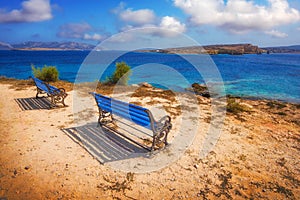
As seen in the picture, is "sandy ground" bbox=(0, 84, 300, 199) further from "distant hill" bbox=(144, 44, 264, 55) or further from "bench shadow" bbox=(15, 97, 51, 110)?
"distant hill" bbox=(144, 44, 264, 55)

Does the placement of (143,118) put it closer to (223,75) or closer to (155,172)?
(155,172)

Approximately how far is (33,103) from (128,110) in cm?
527

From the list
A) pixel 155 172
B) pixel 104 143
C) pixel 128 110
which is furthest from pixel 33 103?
pixel 155 172

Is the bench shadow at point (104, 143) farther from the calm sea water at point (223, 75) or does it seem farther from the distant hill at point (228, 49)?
the distant hill at point (228, 49)

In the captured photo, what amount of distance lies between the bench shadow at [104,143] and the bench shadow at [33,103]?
2.70 metres

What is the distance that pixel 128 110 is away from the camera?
14.3ft

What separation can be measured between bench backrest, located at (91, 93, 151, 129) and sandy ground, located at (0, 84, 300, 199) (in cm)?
105

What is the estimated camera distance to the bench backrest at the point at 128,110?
398cm

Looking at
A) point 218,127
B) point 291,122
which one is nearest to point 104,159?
point 218,127

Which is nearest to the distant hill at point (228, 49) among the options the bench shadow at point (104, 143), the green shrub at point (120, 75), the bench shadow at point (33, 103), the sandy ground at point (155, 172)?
the green shrub at point (120, 75)

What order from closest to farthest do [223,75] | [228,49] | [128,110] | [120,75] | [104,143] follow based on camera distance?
[128,110] → [104,143] → [120,75] → [223,75] → [228,49]

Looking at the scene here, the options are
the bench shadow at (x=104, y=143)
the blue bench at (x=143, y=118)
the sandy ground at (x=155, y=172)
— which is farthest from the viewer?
the bench shadow at (x=104, y=143)

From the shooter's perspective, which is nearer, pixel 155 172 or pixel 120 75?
pixel 155 172

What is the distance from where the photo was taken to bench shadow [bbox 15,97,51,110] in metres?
7.13
